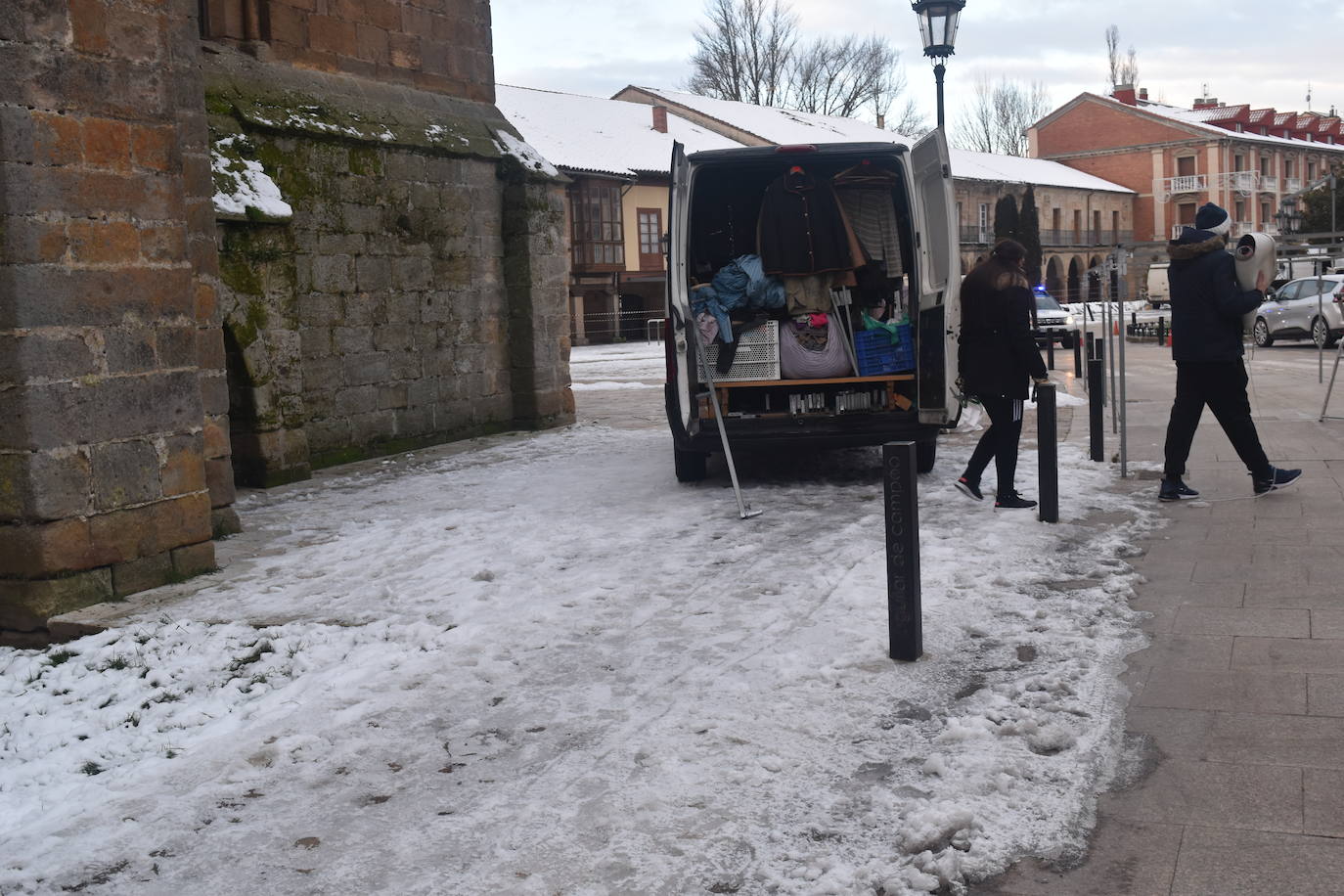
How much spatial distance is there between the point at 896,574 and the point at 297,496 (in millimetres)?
5876

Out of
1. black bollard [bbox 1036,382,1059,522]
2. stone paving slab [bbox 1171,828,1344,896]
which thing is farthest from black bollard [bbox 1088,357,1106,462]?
stone paving slab [bbox 1171,828,1344,896]

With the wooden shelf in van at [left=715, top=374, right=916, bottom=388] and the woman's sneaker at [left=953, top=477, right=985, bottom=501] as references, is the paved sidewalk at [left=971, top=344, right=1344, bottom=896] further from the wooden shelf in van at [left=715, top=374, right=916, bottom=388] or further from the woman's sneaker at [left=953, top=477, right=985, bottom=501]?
the wooden shelf in van at [left=715, top=374, right=916, bottom=388]

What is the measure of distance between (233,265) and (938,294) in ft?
16.5

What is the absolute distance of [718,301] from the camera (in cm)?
930

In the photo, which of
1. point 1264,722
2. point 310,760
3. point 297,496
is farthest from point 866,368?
point 310,760

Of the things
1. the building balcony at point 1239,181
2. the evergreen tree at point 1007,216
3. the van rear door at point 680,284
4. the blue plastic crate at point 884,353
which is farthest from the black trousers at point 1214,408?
the building balcony at point 1239,181

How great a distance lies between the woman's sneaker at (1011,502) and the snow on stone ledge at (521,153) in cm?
710

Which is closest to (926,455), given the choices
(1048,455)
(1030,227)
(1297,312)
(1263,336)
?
(1048,455)

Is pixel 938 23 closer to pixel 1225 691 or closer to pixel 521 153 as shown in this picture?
pixel 521 153

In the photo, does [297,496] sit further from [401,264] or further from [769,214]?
[769,214]

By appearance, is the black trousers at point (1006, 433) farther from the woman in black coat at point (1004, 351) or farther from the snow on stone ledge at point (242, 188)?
the snow on stone ledge at point (242, 188)

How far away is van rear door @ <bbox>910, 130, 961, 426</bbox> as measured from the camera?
8.55 metres

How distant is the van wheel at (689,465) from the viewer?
30.8 ft

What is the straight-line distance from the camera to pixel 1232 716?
168 inches
